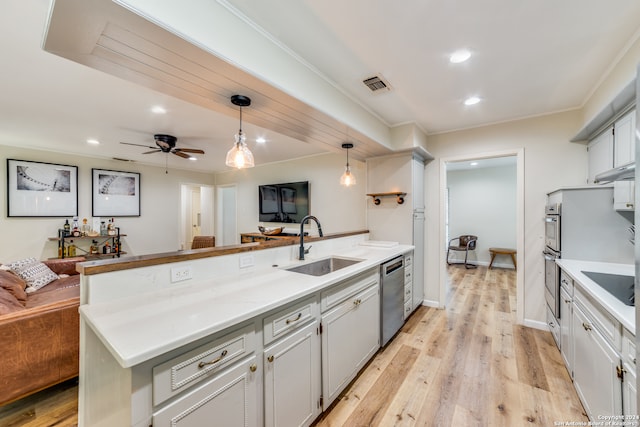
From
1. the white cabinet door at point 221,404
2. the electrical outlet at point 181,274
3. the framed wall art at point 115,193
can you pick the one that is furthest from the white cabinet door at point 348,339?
the framed wall art at point 115,193

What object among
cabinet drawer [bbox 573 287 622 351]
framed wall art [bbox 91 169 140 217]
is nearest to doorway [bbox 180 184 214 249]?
framed wall art [bbox 91 169 140 217]

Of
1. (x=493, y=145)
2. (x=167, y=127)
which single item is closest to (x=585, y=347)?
(x=493, y=145)

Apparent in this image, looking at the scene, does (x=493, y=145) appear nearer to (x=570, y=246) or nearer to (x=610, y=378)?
(x=570, y=246)

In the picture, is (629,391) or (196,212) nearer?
(629,391)

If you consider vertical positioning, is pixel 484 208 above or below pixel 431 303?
above

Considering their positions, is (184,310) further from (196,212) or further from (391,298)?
(196,212)

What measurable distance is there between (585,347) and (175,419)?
7.91ft

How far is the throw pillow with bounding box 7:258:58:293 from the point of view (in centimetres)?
279

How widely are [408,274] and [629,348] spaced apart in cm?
197

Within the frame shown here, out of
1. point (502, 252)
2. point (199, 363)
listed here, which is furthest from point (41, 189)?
point (502, 252)

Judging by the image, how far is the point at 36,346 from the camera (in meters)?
1.69

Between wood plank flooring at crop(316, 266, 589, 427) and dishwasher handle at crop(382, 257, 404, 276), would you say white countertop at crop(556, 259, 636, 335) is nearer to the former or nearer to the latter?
wood plank flooring at crop(316, 266, 589, 427)

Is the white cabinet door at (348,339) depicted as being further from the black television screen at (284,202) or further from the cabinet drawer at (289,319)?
the black television screen at (284,202)

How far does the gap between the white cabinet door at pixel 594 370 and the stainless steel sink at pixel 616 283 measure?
234 mm
